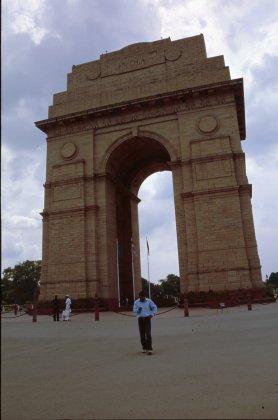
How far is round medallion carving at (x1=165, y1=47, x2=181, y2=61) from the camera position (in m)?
31.7

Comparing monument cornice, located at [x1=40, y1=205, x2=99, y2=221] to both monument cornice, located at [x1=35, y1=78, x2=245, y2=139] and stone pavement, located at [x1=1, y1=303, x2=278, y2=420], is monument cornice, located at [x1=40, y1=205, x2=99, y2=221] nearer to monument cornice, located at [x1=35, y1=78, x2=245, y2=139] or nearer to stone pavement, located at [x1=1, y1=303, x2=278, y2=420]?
monument cornice, located at [x1=35, y1=78, x2=245, y2=139]

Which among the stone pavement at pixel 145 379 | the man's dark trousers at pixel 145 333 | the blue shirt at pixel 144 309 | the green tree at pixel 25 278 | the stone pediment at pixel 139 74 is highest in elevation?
the stone pediment at pixel 139 74

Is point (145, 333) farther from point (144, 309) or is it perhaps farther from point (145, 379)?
point (145, 379)

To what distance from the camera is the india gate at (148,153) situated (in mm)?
26406

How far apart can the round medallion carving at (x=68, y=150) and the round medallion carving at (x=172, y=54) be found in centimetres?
1051

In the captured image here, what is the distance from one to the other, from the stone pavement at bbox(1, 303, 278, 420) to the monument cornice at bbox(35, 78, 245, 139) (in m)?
22.1

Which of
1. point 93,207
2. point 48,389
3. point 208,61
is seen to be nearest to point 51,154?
point 93,207

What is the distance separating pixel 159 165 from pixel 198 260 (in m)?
13.9

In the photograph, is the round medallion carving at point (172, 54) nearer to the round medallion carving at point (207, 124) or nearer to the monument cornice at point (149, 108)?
the monument cornice at point (149, 108)

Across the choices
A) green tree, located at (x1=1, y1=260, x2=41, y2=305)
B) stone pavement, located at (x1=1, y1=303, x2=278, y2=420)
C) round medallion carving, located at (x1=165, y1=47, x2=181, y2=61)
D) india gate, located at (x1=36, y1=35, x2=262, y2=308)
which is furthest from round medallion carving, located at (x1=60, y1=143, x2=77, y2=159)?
green tree, located at (x1=1, y1=260, x2=41, y2=305)

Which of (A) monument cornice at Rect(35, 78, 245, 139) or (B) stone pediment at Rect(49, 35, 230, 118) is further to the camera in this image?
(B) stone pediment at Rect(49, 35, 230, 118)

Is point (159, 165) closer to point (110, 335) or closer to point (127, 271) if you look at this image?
point (127, 271)

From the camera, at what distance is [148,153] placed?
115ft

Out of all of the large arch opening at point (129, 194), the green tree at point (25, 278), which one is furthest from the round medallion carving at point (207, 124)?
the green tree at point (25, 278)
